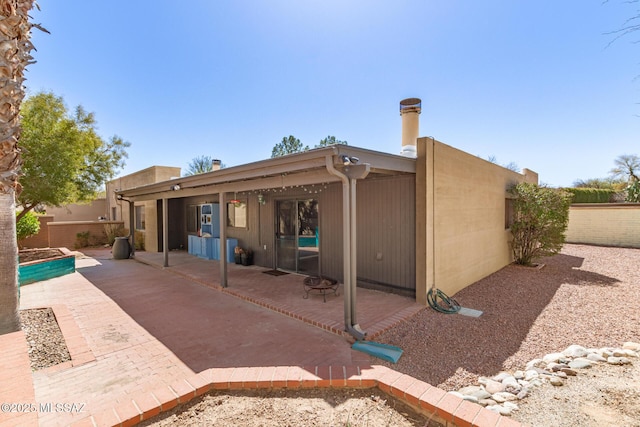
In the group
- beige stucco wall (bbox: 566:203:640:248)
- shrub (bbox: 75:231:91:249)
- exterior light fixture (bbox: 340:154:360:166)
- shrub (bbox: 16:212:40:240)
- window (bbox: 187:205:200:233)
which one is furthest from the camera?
shrub (bbox: 75:231:91:249)

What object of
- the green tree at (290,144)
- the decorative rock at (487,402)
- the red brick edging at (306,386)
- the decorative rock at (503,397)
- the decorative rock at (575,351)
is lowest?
the decorative rock at (575,351)

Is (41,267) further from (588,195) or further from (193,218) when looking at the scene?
(588,195)

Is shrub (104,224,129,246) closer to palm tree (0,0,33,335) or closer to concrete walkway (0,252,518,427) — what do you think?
concrete walkway (0,252,518,427)

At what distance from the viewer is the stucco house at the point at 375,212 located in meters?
4.70

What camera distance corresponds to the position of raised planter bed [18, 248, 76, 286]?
7515 mm

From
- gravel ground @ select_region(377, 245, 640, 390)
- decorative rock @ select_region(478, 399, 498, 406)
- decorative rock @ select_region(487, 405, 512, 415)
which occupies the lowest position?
gravel ground @ select_region(377, 245, 640, 390)

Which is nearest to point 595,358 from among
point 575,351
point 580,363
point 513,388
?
point 575,351

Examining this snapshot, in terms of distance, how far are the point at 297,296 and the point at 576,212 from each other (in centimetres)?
1657

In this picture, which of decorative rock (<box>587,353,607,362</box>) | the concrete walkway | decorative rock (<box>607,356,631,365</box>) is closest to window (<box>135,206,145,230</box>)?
the concrete walkway

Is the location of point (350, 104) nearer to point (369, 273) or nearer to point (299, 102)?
Result: point (299, 102)

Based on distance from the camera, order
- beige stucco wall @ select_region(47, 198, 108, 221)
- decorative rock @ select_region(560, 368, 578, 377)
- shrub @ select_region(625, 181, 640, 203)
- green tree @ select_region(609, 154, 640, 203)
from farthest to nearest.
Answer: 1. green tree @ select_region(609, 154, 640, 203)
2. beige stucco wall @ select_region(47, 198, 108, 221)
3. shrub @ select_region(625, 181, 640, 203)
4. decorative rock @ select_region(560, 368, 578, 377)

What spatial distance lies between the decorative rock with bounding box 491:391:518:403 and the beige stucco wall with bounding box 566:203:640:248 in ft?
54.5

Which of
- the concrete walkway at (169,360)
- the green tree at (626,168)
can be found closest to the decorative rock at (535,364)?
the concrete walkway at (169,360)

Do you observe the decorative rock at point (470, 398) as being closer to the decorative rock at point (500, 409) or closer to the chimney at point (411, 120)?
the decorative rock at point (500, 409)
